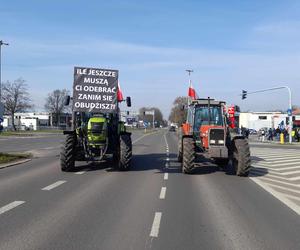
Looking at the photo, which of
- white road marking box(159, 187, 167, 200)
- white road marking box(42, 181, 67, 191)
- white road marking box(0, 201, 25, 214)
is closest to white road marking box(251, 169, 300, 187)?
white road marking box(159, 187, 167, 200)

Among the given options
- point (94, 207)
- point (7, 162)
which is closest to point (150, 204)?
point (94, 207)

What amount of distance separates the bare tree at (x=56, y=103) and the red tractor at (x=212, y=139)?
123473mm

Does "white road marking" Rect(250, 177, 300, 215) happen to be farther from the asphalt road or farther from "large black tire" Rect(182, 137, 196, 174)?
"large black tire" Rect(182, 137, 196, 174)

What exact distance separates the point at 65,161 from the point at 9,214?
8050 mm

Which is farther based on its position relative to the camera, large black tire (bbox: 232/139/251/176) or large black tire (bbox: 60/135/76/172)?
large black tire (bbox: 60/135/76/172)

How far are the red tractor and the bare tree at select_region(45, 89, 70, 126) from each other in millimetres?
123473

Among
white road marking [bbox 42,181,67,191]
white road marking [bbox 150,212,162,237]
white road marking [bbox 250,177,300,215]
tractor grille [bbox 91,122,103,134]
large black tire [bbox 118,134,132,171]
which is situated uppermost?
tractor grille [bbox 91,122,103,134]

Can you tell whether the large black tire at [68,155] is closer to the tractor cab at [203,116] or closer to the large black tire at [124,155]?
the large black tire at [124,155]

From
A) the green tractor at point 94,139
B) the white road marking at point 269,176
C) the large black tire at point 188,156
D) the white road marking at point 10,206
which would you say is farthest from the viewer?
the green tractor at point 94,139

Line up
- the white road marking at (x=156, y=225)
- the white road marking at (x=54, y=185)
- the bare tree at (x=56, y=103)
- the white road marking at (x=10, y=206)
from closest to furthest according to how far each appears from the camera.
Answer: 1. the white road marking at (x=156, y=225)
2. the white road marking at (x=10, y=206)
3. the white road marking at (x=54, y=185)
4. the bare tree at (x=56, y=103)

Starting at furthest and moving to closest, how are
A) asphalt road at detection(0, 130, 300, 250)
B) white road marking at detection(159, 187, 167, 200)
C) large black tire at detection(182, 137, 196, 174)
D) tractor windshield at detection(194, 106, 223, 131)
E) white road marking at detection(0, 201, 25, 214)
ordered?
tractor windshield at detection(194, 106, 223, 131), large black tire at detection(182, 137, 196, 174), white road marking at detection(159, 187, 167, 200), white road marking at detection(0, 201, 25, 214), asphalt road at detection(0, 130, 300, 250)

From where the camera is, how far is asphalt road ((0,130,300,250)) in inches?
275

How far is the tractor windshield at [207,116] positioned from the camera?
18344mm

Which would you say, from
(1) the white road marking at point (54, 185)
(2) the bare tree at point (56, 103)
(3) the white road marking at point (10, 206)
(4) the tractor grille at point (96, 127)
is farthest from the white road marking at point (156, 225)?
(2) the bare tree at point (56, 103)
